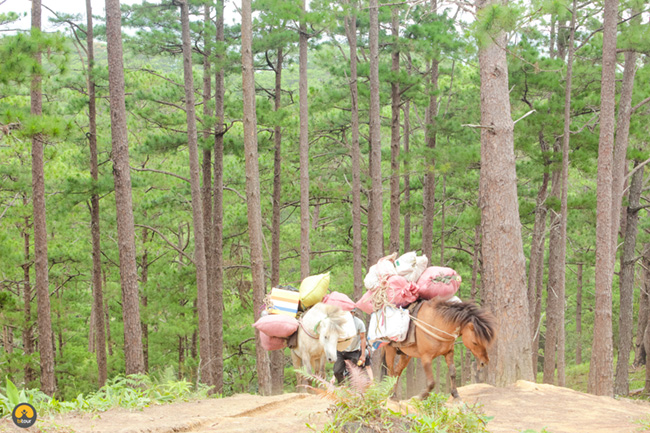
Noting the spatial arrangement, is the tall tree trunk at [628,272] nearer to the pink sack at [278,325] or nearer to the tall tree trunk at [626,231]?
the tall tree trunk at [626,231]

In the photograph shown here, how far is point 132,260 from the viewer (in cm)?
971

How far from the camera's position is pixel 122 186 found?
9.73 m

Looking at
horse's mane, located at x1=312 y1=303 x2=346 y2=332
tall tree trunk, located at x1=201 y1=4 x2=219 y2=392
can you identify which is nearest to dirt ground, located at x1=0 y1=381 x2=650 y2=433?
horse's mane, located at x1=312 y1=303 x2=346 y2=332

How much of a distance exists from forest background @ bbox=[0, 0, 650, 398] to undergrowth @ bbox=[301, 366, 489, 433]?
450 centimetres

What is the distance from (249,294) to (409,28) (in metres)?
12.6

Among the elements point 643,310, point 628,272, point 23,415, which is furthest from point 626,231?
point 23,415

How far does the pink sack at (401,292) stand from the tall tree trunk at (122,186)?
4537 mm

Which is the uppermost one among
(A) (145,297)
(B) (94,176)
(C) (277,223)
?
(B) (94,176)

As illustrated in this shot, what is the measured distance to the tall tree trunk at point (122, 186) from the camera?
9.59 metres

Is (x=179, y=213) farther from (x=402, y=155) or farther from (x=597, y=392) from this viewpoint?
(x=597, y=392)

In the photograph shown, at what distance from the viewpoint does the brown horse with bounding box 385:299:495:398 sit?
654cm

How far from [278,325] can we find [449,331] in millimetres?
2688

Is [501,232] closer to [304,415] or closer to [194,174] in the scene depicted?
[304,415]

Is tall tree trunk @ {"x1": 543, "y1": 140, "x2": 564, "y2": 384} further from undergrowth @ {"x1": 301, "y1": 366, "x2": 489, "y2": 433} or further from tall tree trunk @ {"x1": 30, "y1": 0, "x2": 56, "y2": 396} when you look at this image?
tall tree trunk @ {"x1": 30, "y1": 0, "x2": 56, "y2": 396}
